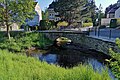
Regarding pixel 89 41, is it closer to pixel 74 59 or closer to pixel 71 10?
pixel 74 59

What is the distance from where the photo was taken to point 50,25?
38000 millimetres

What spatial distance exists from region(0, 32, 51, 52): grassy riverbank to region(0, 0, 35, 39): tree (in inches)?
93.2

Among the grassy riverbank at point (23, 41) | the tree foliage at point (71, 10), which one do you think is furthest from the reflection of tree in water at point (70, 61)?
the tree foliage at point (71, 10)

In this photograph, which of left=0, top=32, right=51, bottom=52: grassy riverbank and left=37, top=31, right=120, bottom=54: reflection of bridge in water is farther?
left=0, top=32, right=51, bottom=52: grassy riverbank

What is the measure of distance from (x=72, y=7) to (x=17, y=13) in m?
19.3

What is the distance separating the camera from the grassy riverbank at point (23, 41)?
2348 cm

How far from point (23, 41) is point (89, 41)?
836 cm

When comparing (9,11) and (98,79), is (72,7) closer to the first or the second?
(9,11)

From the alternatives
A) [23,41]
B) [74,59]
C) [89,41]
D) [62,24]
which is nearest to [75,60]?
[74,59]

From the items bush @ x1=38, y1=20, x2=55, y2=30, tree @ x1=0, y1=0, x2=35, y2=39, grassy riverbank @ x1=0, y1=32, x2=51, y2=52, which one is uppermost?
tree @ x1=0, y1=0, x2=35, y2=39

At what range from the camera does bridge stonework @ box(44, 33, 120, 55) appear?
63.3 feet

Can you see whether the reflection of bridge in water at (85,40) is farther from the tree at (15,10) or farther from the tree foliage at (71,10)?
the tree foliage at (71,10)

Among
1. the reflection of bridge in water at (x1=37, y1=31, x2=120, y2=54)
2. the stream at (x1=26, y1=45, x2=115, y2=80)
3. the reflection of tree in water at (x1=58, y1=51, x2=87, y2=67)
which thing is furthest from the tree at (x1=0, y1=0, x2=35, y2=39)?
the reflection of tree in water at (x1=58, y1=51, x2=87, y2=67)

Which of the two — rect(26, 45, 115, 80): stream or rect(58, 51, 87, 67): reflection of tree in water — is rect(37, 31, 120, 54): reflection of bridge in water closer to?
rect(26, 45, 115, 80): stream
